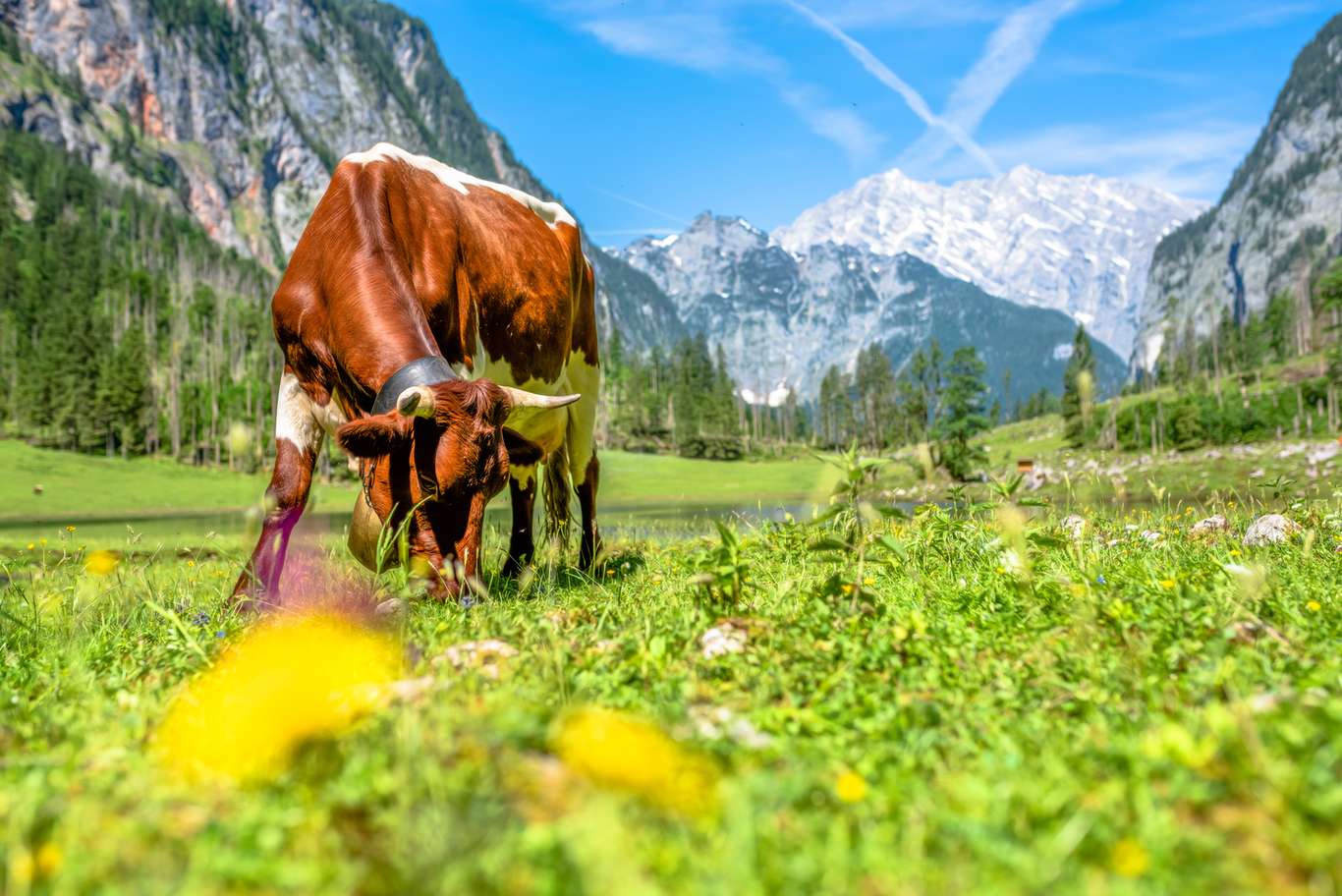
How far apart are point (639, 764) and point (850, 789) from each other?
1.60 ft

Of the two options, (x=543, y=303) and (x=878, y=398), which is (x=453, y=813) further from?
(x=878, y=398)

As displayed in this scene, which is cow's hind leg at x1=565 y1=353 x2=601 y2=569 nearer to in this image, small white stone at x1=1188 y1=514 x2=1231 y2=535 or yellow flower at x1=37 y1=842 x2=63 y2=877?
small white stone at x1=1188 y1=514 x2=1231 y2=535

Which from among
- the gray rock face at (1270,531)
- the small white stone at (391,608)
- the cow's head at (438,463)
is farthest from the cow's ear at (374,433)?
the gray rock face at (1270,531)

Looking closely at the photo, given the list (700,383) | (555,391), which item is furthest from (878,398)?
(555,391)

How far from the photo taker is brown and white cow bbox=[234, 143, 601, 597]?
513 cm

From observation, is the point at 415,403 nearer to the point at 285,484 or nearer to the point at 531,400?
the point at 531,400

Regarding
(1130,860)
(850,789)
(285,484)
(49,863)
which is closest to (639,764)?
(850,789)

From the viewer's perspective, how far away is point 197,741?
7.50ft

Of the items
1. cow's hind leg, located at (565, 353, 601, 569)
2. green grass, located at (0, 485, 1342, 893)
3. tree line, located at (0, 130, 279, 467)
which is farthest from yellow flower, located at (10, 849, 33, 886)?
tree line, located at (0, 130, 279, 467)

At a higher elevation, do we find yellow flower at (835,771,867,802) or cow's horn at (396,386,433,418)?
cow's horn at (396,386,433,418)

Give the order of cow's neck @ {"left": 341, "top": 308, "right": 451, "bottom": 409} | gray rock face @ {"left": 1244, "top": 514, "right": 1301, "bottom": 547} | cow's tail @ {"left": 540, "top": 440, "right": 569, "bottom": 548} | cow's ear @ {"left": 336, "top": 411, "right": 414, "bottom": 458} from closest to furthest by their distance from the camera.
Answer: cow's ear @ {"left": 336, "top": 411, "right": 414, "bottom": 458}, cow's neck @ {"left": 341, "top": 308, "right": 451, "bottom": 409}, gray rock face @ {"left": 1244, "top": 514, "right": 1301, "bottom": 547}, cow's tail @ {"left": 540, "top": 440, "right": 569, "bottom": 548}

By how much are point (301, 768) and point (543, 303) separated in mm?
6820

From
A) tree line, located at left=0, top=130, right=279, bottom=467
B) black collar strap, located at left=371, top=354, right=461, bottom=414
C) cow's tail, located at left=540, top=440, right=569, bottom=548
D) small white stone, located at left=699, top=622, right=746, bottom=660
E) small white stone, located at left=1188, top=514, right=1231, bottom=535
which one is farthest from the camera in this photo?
tree line, located at left=0, top=130, right=279, bottom=467

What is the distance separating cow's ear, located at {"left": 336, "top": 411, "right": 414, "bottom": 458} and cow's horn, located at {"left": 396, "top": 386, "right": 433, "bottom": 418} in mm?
47
